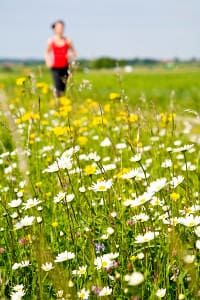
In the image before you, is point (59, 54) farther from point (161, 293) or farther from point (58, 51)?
point (161, 293)

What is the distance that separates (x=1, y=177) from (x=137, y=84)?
25523mm

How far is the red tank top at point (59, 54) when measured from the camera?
30.4 feet

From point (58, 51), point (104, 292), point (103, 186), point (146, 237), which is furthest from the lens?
point (58, 51)

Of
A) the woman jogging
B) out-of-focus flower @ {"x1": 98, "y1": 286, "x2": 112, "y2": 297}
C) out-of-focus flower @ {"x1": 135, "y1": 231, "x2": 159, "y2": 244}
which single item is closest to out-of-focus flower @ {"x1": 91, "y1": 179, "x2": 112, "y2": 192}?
out-of-focus flower @ {"x1": 135, "y1": 231, "x2": 159, "y2": 244}

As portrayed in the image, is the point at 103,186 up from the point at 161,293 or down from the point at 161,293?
up

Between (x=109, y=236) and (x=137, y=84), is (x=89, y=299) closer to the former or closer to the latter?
(x=109, y=236)

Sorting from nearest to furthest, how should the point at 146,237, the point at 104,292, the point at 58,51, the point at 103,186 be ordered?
the point at 104,292
the point at 146,237
the point at 103,186
the point at 58,51

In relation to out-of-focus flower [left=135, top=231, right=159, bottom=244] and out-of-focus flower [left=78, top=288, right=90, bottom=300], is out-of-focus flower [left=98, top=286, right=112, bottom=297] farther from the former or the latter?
out-of-focus flower [left=135, top=231, right=159, bottom=244]

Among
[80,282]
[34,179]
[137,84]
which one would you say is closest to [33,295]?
[80,282]

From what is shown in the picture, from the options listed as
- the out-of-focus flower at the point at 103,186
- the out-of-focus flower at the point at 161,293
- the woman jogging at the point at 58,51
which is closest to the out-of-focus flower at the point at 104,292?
the out-of-focus flower at the point at 161,293

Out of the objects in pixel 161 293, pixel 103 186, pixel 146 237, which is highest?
pixel 103 186

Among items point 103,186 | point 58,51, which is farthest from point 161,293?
point 58,51

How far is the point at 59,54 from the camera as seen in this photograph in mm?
9352

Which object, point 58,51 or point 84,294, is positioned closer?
point 84,294
